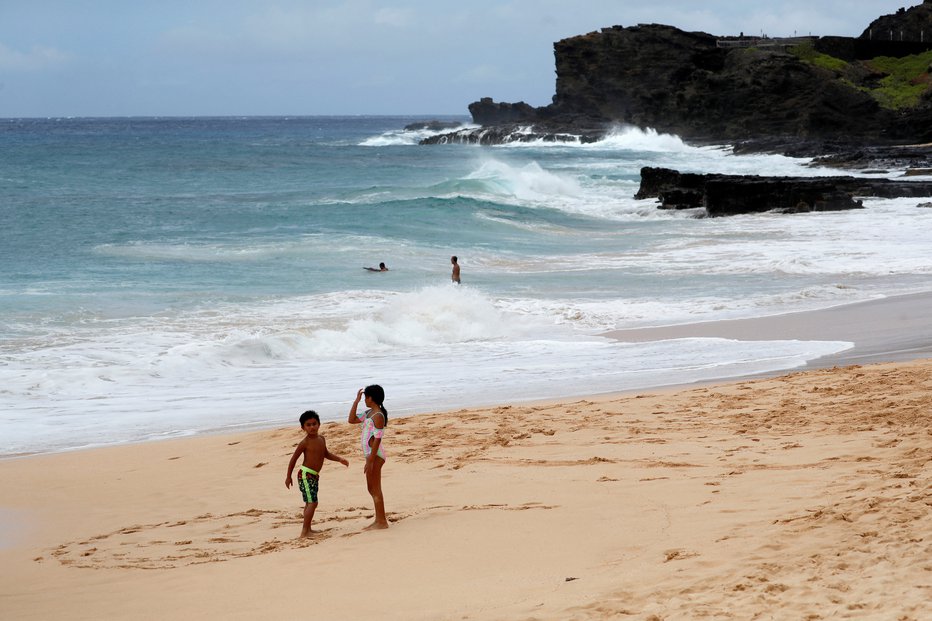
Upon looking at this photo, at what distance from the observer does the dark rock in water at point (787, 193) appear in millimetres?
32750

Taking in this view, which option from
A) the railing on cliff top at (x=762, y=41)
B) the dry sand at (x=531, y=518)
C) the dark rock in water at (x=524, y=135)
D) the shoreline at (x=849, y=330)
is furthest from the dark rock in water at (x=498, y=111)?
the dry sand at (x=531, y=518)

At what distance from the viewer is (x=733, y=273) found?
21.1 metres

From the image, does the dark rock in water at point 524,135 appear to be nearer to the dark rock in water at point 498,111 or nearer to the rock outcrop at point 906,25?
the dark rock in water at point 498,111

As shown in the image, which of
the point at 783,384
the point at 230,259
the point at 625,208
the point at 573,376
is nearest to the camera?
the point at 783,384

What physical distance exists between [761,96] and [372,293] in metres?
63.2

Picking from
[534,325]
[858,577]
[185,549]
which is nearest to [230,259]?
[534,325]

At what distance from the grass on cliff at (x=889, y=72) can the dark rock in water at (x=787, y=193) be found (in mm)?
34519

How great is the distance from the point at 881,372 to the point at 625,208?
26830mm

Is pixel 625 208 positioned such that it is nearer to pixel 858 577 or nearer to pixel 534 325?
pixel 534 325

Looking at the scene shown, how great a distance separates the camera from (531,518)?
6.63 meters

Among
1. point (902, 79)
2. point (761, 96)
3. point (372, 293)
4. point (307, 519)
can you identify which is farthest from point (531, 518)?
point (902, 79)

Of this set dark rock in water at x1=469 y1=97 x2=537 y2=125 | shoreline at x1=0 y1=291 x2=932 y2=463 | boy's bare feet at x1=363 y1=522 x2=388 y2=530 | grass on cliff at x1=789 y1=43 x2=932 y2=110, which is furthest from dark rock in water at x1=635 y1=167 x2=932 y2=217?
dark rock in water at x1=469 y1=97 x2=537 y2=125

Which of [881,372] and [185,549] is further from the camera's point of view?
[881,372]

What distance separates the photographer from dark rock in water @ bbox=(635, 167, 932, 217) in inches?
1289
